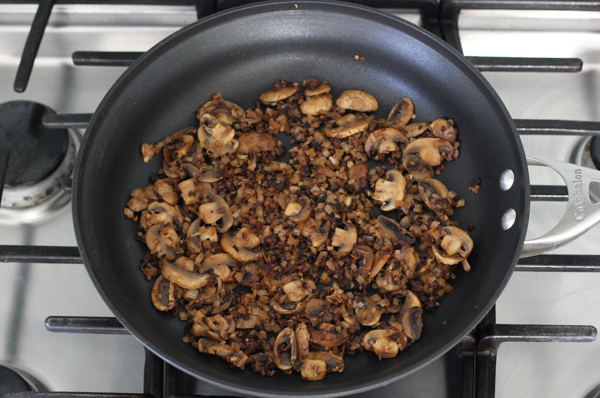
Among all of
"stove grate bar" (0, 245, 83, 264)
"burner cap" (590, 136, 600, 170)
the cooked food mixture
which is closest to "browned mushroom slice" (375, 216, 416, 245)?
the cooked food mixture

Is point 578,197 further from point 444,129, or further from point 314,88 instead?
point 314,88

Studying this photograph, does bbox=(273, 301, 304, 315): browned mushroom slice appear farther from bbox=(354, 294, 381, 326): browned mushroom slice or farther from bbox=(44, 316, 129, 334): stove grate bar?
bbox=(44, 316, 129, 334): stove grate bar

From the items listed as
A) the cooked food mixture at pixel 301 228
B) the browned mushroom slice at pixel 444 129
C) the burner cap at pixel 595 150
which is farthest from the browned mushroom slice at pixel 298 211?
the burner cap at pixel 595 150

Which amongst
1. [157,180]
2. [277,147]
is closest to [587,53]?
[277,147]

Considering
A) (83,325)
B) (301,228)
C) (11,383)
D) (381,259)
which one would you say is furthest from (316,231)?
(11,383)

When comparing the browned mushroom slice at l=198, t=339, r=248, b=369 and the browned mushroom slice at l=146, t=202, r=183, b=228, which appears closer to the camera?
the browned mushroom slice at l=198, t=339, r=248, b=369

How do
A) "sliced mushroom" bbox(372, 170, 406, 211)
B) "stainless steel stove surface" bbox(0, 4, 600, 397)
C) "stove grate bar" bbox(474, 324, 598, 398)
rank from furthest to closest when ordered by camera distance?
"sliced mushroom" bbox(372, 170, 406, 211) < "stainless steel stove surface" bbox(0, 4, 600, 397) < "stove grate bar" bbox(474, 324, 598, 398)
